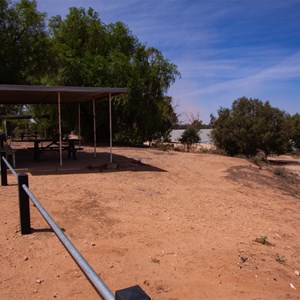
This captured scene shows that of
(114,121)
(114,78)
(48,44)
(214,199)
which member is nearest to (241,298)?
(214,199)

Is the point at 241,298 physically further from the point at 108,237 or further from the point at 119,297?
the point at 119,297

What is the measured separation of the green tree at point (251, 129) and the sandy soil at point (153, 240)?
16.0 m

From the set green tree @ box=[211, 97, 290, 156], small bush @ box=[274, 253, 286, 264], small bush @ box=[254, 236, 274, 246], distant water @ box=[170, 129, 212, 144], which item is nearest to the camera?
small bush @ box=[274, 253, 286, 264]

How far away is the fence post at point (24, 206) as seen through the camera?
4441mm

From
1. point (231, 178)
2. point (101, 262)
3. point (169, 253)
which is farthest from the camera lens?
point (231, 178)

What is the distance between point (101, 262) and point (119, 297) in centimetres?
274

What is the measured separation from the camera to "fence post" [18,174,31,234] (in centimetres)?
444

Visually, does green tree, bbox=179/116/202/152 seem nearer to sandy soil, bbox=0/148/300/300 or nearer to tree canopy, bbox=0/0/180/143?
tree canopy, bbox=0/0/180/143

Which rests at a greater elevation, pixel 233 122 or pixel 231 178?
pixel 233 122

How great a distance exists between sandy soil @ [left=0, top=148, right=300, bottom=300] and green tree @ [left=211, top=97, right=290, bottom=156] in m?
16.0

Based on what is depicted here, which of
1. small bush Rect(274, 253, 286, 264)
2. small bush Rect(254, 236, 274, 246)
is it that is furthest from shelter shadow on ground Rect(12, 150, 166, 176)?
small bush Rect(274, 253, 286, 264)

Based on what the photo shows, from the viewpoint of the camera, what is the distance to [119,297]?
1637 mm

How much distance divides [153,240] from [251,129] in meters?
21.7

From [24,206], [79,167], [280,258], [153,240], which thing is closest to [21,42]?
[79,167]
